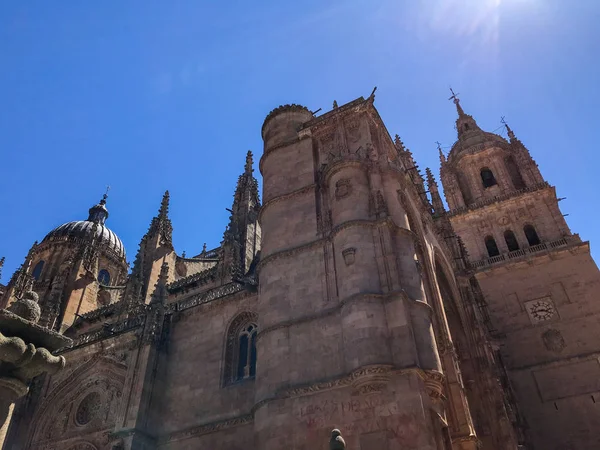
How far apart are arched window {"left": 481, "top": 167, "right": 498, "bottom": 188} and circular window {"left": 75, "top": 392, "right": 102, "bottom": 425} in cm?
3008

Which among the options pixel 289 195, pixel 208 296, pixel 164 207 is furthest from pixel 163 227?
pixel 289 195

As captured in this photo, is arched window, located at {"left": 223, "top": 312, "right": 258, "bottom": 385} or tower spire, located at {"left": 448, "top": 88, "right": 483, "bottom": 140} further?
tower spire, located at {"left": 448, "top": 88, "right": 483, "bottom": 140}

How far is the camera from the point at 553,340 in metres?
26.3

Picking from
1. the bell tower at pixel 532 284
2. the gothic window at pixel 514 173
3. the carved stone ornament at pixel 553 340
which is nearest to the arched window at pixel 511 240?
the bell tower at pixel 532 284

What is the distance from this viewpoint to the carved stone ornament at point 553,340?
2592 cm

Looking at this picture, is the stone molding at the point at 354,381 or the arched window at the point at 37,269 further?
the arched window at the point at 37,269

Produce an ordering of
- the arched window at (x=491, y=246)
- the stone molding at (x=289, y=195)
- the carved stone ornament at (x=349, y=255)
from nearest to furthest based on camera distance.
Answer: the carved stone ornament at (x=349, y=255) < the stone molding at (x=289, y=195) < the arched window at (x=491, y=246)

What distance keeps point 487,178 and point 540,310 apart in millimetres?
13253

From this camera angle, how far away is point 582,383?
2420cm

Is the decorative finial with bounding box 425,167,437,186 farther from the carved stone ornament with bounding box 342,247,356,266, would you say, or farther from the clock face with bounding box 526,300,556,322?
the carved stone ornament with bounding box 342,247,356,266

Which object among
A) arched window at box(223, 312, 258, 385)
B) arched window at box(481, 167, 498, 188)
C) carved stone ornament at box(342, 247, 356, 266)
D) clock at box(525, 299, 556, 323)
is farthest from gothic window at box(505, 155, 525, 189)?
arched window at box(223, 312, 258, 385)

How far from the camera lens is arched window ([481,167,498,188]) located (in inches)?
1462

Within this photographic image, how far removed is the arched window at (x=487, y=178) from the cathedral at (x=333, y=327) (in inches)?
180

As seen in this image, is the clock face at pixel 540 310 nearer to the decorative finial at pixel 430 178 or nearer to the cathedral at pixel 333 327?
the cathedral at pixel 333 327
